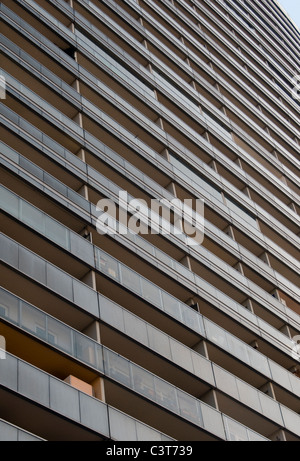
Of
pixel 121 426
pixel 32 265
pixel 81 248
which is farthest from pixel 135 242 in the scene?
pixel 121 426

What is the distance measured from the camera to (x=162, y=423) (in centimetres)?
2241

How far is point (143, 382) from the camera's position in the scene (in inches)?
867

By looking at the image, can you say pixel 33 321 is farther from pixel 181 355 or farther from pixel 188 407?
pixel 181 355

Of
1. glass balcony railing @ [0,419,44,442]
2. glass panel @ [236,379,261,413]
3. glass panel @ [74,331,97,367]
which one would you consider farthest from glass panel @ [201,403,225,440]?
glass balcony railing @ [0,419,44,442]

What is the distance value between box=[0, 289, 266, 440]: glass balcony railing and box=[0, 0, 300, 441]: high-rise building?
49 millimetres

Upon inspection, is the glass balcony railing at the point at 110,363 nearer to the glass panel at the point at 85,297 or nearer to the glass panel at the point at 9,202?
the glass panel at the point at 85,297

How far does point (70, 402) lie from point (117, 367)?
8.77 ft

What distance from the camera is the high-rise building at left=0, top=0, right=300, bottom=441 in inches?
812

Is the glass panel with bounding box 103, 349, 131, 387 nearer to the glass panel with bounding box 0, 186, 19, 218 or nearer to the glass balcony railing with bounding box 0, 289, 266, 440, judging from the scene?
Result: the glass balcony railing with bounding box 0, 289, 266, 440

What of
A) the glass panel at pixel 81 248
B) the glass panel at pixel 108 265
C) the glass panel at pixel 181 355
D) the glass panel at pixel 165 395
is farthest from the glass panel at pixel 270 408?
the glass panel at pixel 81 248

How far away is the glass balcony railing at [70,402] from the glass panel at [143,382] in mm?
1231

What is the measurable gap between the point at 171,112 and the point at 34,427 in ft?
78.1

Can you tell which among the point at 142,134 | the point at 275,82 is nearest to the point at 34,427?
the point at 142,134

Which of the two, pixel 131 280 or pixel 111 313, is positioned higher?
pixel 131 280
